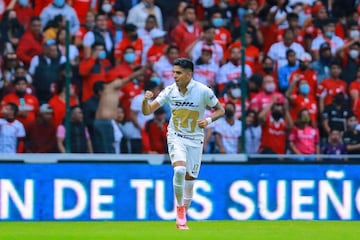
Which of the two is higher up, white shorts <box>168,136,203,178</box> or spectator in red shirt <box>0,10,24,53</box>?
spectator in red shirt <box>0,10,24,53</box>

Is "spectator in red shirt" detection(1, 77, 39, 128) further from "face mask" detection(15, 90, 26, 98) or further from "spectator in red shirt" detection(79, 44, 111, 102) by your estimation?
"spectator in red shirt" detection(79, 44, 111, 102)

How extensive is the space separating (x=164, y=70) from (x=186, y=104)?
3942 millimetres

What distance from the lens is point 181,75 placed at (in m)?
12.7

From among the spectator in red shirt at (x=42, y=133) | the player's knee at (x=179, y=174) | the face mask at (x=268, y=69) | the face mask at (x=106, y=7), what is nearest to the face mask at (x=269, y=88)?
the face mask at (x=268, y=69)

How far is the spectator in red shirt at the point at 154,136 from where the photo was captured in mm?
16484

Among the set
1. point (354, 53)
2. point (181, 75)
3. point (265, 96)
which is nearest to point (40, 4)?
point (265, 96)

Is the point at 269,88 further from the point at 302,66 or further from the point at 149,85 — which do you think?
the point at 149,85

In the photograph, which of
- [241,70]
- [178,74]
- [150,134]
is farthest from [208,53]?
[178,74]

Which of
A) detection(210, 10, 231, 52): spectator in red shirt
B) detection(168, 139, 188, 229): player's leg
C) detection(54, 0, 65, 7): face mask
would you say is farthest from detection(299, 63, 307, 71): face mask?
detection(168, 139, 188, 229): player's leg

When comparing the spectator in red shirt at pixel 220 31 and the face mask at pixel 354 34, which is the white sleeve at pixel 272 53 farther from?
the face mask at pixel 354 34

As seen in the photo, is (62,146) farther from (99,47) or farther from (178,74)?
(178,74)

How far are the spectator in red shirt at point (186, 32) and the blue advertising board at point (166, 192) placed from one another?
198 cm

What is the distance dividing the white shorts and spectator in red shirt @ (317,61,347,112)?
4.83 metres

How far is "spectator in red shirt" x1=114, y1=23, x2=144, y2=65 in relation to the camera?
16969mm
